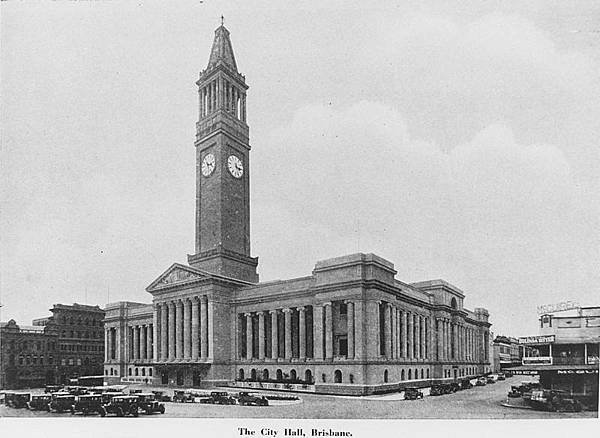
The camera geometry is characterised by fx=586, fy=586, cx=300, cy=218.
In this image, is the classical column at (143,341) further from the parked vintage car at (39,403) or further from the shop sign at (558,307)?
A: the shop sign at (558,307)

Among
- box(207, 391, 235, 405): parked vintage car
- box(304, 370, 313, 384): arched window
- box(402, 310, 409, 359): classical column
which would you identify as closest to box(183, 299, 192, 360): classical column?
box(304, 370, 313, 384): arched window

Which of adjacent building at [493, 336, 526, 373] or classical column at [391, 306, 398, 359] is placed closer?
classical column at [391, 306, 398, 359]

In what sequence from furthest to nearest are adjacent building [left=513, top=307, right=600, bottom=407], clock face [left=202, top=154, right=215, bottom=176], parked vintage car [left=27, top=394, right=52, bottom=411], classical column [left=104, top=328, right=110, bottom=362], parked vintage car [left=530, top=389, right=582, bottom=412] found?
1. classical column [left=104, top=328, right=110, bottom=362]
2. clock face [left=202, top=154, right=215, bottom=176]
3. adjacent building [left=513, top=307, right=600, bottom=407]
4. parked vintage car [left=27, top=394, right=52, bottom=411]
5. parked vintage car [left=530, top=389, right=582, bottom=412]

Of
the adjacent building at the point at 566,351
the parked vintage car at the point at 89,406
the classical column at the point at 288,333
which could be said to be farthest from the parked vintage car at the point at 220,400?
the adjacent building at the point at 566,351

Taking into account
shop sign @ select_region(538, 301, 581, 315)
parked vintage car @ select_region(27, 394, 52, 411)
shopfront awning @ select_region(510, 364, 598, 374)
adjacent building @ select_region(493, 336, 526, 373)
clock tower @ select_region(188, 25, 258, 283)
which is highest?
clock tower @ select_region(188, 25, 258, 283)

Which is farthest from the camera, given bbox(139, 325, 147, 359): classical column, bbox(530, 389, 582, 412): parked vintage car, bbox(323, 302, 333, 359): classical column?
bbox(139, 325, 147, 359): classical column

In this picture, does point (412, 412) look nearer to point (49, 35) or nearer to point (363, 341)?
point (363, 341)

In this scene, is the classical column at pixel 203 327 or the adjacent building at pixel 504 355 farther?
the adjacent building at pixel 504 355

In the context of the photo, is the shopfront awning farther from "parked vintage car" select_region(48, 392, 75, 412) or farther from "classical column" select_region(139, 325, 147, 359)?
"classical column" select_region(139, 325, 147, 359)
